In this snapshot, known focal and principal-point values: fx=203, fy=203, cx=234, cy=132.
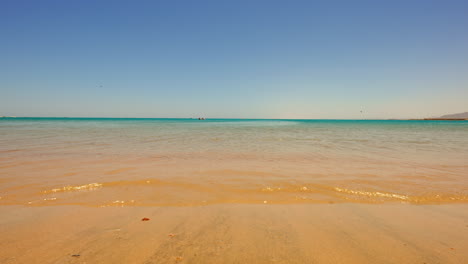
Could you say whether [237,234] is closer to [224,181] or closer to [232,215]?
[232,215]

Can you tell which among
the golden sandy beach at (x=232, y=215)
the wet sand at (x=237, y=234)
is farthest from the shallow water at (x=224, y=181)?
the wet sand at (x=237, y=234)

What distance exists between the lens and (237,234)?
8.64 ft

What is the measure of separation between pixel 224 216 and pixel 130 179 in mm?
3124

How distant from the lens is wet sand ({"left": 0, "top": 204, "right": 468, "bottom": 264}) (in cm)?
221

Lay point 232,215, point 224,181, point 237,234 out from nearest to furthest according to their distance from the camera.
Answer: point 237,234
point 232,215
point 224,181

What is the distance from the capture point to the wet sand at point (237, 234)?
221 centimetres

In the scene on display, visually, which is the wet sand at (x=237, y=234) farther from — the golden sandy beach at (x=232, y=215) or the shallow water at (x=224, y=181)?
the shallow water at (x=224, y=181)

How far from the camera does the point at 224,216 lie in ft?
10.4

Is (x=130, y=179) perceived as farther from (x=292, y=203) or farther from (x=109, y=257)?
(x=292, y=203)

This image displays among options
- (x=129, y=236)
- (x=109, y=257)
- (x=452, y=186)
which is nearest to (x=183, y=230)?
(x=129, y=236)

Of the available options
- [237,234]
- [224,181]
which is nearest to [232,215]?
[237,234]

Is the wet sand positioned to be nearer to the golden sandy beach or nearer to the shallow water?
the golden sandy beach

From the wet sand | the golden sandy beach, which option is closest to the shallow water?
the golden sandy beach

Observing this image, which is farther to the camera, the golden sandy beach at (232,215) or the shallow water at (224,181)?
the shallow water at (224,181)
